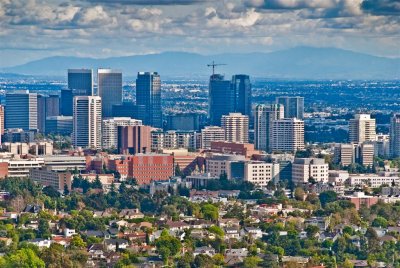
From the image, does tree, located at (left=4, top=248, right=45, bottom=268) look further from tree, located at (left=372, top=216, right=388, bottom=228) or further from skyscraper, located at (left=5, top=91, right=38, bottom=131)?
skyscraper, located at (left=5, top=91, right=38, bottom=131)

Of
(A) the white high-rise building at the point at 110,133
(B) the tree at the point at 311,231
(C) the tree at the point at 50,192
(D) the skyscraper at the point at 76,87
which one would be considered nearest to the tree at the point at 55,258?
(B) the tree at the point at 311,231

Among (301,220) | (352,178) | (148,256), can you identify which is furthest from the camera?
(352,178)

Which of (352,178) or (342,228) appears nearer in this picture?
(342,228)

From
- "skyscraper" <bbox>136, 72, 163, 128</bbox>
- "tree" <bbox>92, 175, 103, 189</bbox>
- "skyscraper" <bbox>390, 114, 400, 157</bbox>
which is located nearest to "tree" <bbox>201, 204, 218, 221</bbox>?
"tree" <bbox>92, 175, 103, 189</bbox>

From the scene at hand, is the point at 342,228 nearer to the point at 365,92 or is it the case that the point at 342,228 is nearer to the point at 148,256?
the point at 148,256

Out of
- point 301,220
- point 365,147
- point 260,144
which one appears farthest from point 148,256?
point 260,144

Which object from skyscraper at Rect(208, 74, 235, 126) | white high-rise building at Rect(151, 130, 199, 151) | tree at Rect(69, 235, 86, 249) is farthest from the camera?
skyscraper at Rect(208, 74, 235, 126)
